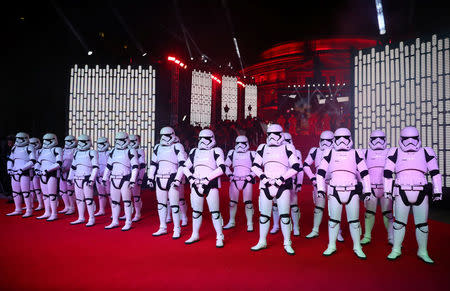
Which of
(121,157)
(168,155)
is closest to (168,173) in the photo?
(168,155)

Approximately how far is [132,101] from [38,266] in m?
8.78

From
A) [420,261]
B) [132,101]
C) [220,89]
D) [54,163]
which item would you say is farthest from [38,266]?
[220,89]

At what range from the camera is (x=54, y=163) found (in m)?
6.89

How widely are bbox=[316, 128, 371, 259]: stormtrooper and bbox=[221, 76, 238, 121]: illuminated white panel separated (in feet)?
50.5

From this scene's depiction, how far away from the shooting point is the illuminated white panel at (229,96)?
777 inches

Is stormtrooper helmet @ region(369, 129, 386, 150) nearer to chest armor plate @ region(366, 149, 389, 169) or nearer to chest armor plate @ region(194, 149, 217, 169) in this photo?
chest armor plate @ region(366, 149, 389, 169)

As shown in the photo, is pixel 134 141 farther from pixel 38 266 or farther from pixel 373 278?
pixel 373 278

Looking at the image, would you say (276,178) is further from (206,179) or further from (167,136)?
(167,136)

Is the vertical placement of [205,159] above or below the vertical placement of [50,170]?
above

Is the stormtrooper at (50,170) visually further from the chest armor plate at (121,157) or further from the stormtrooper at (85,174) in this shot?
the chest armor plate at (121,157)

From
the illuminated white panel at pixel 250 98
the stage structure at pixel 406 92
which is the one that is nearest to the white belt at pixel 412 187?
the stage structure at pixel 406 92

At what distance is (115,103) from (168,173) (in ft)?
24.8

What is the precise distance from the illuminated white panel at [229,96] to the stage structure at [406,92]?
35.5 ft

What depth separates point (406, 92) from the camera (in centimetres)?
875
